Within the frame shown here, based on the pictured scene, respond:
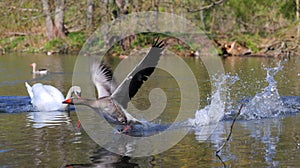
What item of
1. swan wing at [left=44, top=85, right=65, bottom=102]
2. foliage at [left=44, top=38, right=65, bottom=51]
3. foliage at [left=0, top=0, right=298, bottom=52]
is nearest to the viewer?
swan wing at [left=44, top=85, right=65, bottom=102]

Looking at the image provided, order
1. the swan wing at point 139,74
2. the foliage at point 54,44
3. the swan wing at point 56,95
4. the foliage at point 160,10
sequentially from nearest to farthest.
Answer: the swan wing at point 139,74, the swan wing at point 56,95, the foliage at point 160,10, the foliage at point 54,44

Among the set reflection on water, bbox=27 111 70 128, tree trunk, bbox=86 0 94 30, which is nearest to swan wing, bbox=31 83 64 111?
reflection on water, bbox=27 111 70 128

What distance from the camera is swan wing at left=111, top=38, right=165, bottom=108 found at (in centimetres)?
959

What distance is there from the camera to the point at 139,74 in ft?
32.3

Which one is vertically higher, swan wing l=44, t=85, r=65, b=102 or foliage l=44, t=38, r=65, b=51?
swan wing l=44, t=85, r=65, b=102

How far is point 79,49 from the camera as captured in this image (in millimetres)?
33781

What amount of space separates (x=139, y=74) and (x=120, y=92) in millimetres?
396

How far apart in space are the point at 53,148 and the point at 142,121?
8.07ft

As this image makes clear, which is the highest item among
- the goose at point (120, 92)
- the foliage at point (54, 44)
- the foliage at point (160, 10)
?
the goose at point (120, 92)

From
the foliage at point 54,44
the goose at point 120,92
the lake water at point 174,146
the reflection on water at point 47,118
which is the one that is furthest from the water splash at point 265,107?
the foliage at point 54,44

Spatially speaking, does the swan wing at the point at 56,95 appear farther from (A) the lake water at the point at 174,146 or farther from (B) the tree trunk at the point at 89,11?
(B) the tree trunk at the point at 89,11

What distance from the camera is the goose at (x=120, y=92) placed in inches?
381

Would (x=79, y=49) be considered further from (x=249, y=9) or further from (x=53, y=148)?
(x=53, y=148)

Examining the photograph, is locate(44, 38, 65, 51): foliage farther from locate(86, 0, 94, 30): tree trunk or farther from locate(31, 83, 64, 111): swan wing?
locate(31, 83, 64, 111): swan wing
